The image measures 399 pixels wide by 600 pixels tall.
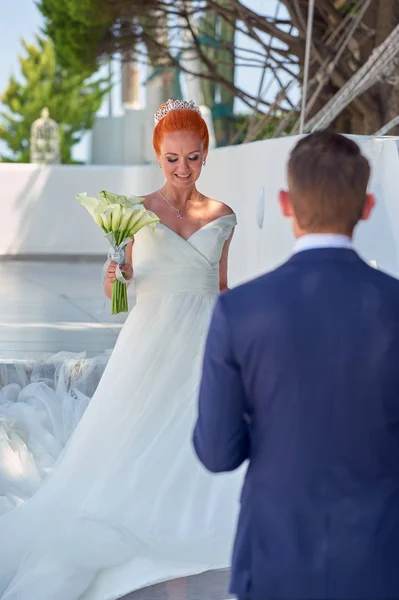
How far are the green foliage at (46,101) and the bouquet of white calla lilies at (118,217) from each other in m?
40.3

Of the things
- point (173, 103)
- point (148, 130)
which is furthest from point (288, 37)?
point (148, 130)

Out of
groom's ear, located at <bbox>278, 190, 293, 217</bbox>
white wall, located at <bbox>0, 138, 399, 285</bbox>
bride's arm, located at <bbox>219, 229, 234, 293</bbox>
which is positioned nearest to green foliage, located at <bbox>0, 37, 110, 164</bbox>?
white wall, located at <bbox>0, 138, 399, 285</bbox>

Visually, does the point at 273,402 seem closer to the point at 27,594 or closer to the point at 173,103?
the point at 27,594

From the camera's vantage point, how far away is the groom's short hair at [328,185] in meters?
1.50

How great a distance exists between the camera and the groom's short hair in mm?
1500

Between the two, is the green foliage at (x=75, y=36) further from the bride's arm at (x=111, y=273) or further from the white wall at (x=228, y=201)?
the bride's arm at (x=111, y=273)

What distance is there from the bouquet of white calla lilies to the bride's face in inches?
6.2

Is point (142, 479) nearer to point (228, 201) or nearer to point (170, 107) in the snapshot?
point (170, 107)

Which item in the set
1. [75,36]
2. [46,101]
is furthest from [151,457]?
[46,101]

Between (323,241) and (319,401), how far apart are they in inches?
8.6

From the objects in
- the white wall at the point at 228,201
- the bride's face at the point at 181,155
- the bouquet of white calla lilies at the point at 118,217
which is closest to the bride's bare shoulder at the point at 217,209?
the bride's face at the point at 181,155

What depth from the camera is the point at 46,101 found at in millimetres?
43312

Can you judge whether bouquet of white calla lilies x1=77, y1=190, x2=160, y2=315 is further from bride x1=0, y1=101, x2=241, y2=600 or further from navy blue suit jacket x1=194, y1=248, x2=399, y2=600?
navy blue suit jacket x1=194, y1=248, x2=399, y2=600

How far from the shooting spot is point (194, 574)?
3080 mm
